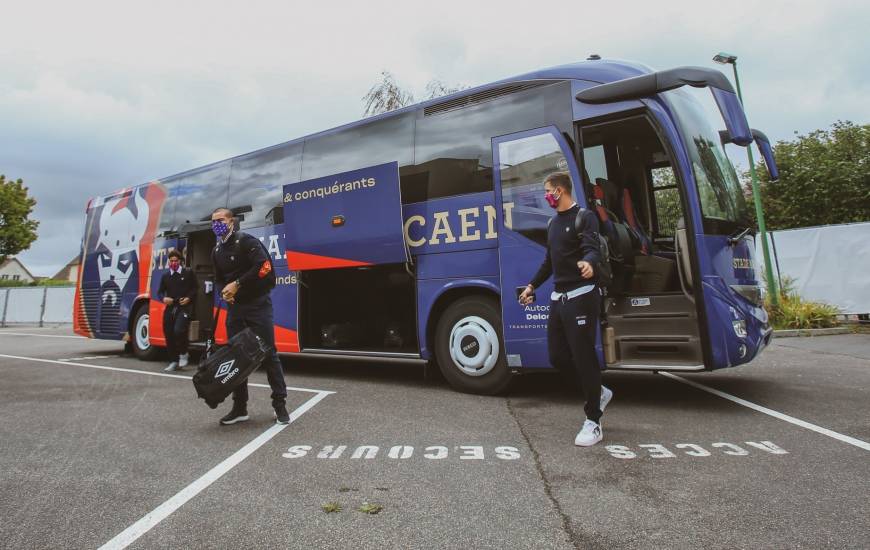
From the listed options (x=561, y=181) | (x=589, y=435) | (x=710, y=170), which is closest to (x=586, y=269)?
(x=561, y=181)

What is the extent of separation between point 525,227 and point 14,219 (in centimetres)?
4294

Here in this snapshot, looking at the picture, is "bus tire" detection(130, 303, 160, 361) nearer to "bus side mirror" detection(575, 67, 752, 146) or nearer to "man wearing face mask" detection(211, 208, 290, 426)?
"man wearing face mask" detection(211, 208, 290, 426)

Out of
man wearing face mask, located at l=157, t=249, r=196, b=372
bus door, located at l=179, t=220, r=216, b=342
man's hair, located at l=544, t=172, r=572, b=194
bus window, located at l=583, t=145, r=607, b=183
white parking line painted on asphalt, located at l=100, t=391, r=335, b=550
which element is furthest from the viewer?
bus door, located at l=179, t=220, r=216, b=342

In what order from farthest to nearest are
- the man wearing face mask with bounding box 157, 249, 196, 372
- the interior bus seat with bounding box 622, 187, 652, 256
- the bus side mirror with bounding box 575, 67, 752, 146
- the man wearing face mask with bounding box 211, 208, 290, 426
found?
1. the man wearing face mask with bounding box 157, 249, 196, 372
2. the interior bus seat with bounding box 622, 187, 652, 256
3. the man wearing face mask with bounding box 211, 208, 290, 426
4. the bus side mirror with bounding box 575, 67, 752, 146

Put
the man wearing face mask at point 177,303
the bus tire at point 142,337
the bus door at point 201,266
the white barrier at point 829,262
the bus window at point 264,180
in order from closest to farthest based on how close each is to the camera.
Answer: the bus window at point 264,180, the man wearing face mask at point 177,303, the bus door at point 201,266, the bus tire at point 142,337, the white barrier at point 829,262

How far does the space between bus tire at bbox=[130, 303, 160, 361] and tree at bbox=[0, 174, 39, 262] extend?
1365 inches

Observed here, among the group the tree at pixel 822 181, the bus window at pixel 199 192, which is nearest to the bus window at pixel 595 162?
the bus window at pixel 199 192

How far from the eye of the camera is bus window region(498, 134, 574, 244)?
215 inches

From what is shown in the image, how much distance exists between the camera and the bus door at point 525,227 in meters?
5.45

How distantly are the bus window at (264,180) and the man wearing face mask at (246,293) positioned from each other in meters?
3.01

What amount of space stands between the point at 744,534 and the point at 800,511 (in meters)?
0.48

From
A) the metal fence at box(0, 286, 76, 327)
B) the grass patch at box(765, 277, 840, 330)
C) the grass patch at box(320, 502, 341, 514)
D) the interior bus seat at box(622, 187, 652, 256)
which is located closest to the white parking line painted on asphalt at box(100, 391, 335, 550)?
the grass patch at box(320, 502, 341, 514)

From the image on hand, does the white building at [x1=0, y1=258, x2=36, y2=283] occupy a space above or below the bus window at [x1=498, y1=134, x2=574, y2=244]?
above

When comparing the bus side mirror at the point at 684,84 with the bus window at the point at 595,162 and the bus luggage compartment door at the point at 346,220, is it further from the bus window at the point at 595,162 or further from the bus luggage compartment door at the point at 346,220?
the bus luggage compartment door at the point at 346,220
